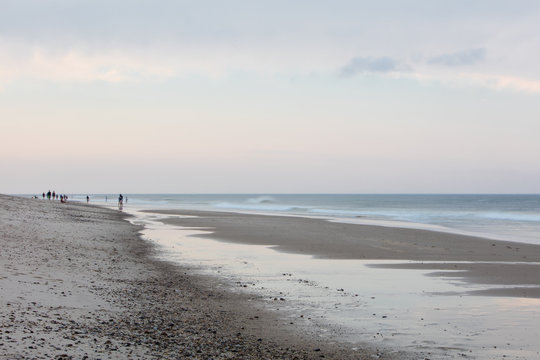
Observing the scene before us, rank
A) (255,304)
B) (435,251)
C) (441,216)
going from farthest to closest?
(441,216) → (435,251) → (255,304)

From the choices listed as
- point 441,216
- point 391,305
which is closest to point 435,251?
point 391,305

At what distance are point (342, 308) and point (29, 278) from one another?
7077 mm

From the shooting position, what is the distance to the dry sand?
736 cm

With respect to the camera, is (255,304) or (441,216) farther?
(441,216)

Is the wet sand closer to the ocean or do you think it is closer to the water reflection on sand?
the water reflection on sand

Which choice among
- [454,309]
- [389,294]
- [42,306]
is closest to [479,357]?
[454,309]

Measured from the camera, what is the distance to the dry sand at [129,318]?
736cm

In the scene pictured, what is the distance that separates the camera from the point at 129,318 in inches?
366

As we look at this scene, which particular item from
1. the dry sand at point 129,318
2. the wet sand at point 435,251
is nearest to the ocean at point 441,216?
the wet sand at point 435,251

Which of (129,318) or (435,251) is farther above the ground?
(129,318)

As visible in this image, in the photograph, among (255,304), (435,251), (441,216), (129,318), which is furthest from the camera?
(441,216)

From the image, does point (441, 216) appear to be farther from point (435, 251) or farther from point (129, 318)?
point (129, 318)

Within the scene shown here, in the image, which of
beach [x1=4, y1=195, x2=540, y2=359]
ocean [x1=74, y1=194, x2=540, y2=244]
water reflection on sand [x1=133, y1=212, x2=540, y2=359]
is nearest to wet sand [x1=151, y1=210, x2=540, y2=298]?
beach [x1=4, y1=195, x2=540, y2=359]

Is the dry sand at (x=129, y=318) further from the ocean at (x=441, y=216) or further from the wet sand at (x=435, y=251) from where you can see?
the ocean at (x=441, y=216)
